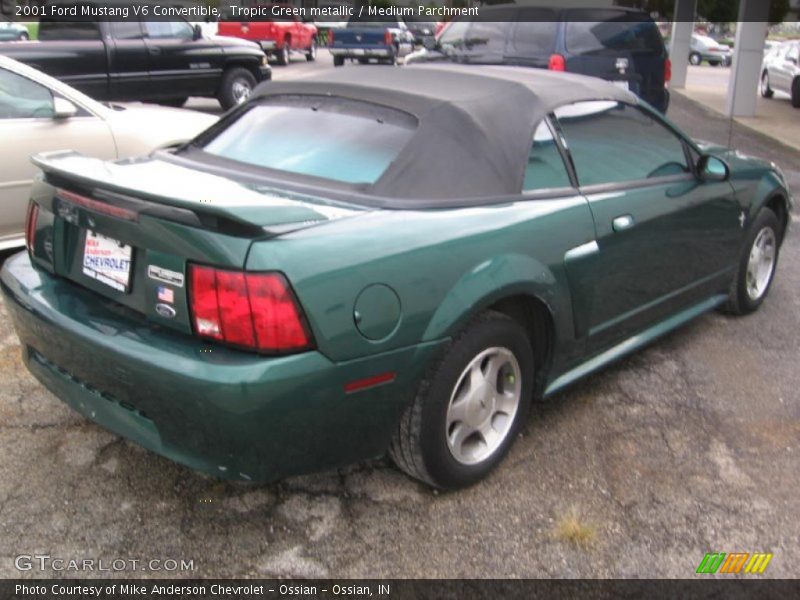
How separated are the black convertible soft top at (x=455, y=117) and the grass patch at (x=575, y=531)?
1163mm

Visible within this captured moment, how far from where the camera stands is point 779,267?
18.5ft

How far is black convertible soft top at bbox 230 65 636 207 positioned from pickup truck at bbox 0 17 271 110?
735 centimetres

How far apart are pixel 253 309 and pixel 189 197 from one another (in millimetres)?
A: 423

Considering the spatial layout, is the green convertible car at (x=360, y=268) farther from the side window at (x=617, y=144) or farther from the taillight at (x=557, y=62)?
the taillight at (x=557, y=62)

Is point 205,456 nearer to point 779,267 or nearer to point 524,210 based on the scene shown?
point 524,210

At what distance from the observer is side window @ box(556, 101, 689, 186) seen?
3336 mm

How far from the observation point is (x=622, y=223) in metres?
3.32

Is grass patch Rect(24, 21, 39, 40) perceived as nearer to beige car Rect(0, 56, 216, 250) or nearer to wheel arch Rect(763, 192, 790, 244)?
beige car Rect(0, 56, 216, 250)

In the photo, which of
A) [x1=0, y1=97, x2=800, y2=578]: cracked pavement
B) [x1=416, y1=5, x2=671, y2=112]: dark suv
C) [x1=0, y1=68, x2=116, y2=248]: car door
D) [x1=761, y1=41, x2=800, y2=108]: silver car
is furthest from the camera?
[x1=761, y1=41, x2=800, y2=108]: silver car

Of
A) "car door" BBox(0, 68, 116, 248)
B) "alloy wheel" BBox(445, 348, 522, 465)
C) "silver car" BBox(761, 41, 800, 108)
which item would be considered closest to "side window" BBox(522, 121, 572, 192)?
"alloy wheel" BBox(445, 348, 522, 465)

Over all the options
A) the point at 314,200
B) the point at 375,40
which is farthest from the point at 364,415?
the point at 375,40

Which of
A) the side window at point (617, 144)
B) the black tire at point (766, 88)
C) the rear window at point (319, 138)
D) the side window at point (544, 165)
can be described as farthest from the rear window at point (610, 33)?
the black tire at point (766, 88)

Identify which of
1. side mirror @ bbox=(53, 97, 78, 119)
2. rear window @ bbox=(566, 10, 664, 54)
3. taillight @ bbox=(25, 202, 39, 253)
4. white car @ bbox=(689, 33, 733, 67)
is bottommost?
taillight @ bbox=(25, 202, 39, 253)

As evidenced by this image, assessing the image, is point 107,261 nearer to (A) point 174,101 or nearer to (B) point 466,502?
(B) point 466,502
